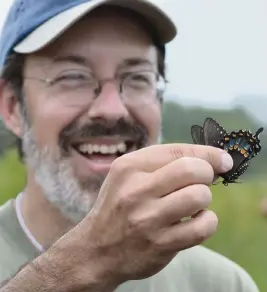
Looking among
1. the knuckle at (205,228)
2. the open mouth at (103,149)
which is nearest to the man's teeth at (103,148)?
the open mouth at (103,149)

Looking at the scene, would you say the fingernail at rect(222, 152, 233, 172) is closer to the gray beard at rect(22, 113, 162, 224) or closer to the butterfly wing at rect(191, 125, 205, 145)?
the butterfly wing at rect(191, 125, 205, 145)

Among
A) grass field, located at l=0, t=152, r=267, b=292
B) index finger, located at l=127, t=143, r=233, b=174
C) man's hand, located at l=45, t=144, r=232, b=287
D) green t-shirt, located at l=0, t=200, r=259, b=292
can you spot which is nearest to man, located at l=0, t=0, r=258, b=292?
green t-shirt, located at l=0, t=200, r=259, b=292

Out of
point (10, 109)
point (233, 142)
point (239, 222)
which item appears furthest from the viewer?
point (239, 222)

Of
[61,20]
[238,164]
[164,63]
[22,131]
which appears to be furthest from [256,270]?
[238,164]

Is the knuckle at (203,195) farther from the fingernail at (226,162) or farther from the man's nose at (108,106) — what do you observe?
the man's nose at (108,106)

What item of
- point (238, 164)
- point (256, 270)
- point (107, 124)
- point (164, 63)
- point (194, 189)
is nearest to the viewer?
point (194, 189)

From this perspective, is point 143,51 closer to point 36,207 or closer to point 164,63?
point 164,63

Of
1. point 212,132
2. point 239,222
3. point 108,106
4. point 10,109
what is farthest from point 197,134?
point 239,222

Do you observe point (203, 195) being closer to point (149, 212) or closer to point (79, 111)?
point (149, 212)
